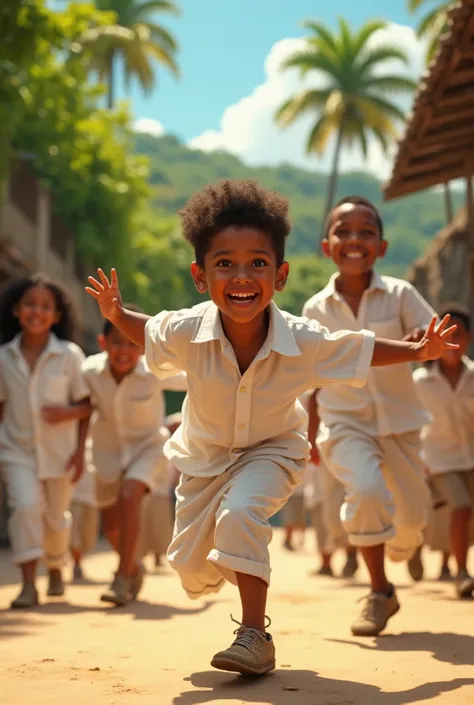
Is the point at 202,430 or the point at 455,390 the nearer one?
the point at 202,430

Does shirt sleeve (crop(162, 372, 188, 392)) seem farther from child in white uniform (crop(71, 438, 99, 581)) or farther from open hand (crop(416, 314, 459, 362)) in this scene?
child in white uniform (crop(71, 438, 99, 581))

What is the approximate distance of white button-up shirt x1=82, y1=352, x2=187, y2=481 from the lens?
8.96 meters

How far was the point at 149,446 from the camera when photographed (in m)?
8.98

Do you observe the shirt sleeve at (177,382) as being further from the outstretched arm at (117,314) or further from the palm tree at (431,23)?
the palm tree at (431,23)

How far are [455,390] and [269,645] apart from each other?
4.99 m

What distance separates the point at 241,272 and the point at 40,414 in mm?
Answer: 3993

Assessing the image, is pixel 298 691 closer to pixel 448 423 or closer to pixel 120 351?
pixel 120 351

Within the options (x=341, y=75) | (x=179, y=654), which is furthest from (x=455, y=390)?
(x=341, y=75)

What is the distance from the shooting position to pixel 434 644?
5961 millimetres

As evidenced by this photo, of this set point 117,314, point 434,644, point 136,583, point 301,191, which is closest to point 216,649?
point 434,644

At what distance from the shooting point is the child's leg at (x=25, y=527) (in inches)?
332

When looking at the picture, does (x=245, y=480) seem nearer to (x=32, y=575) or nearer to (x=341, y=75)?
(x=32, y=575)

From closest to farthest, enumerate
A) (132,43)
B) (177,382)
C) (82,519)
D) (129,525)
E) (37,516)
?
1. (177,382)
2. (129,525)
3. (37,516)
4. (82,519)
5. (132,43)

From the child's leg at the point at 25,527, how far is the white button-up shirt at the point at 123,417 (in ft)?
1.95
